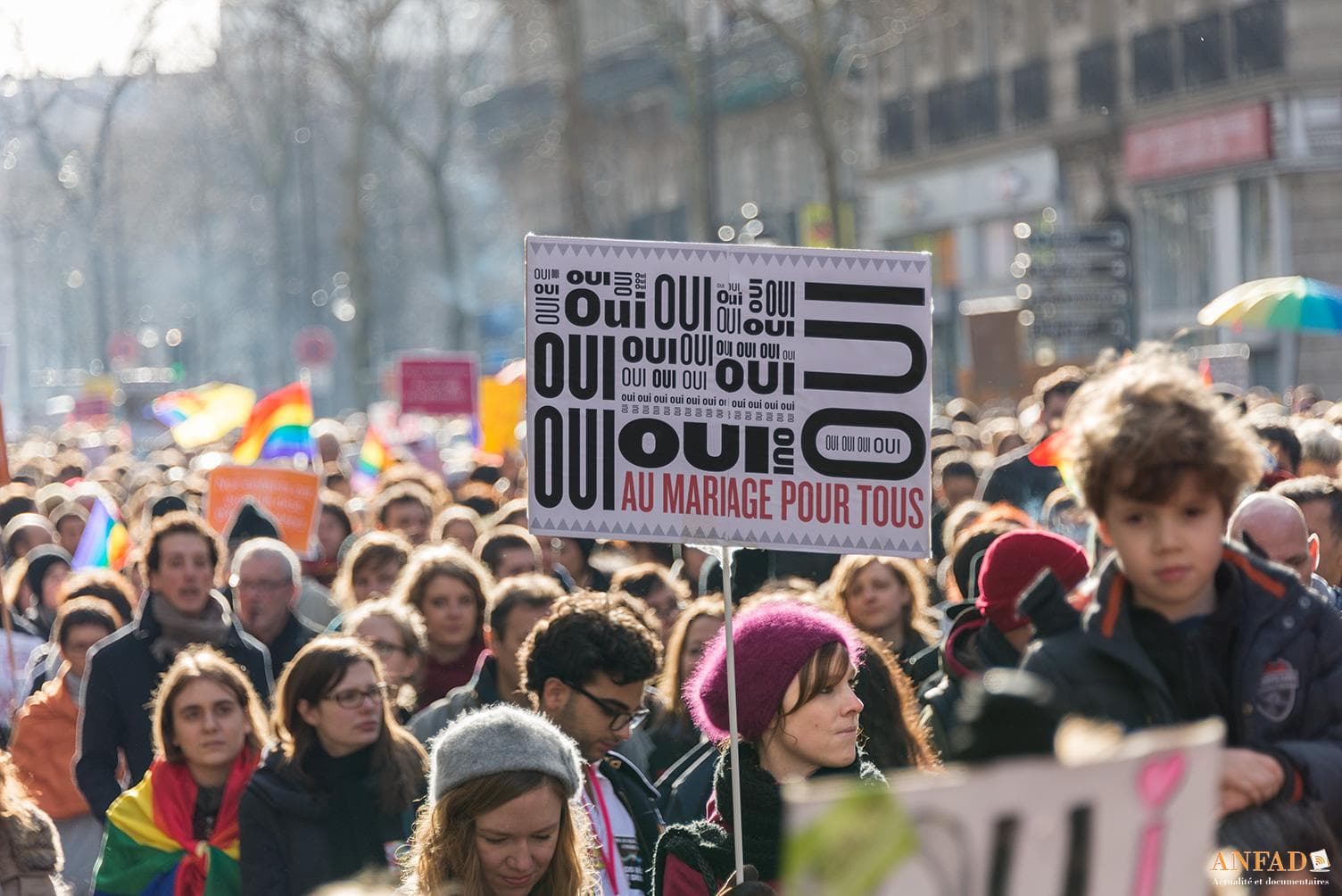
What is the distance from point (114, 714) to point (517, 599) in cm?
147

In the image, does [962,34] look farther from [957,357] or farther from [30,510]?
[30,510]

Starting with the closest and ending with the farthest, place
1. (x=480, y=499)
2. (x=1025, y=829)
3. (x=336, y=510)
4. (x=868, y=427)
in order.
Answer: (x=1025, y=829) → (x=868, y=427) → (x=336, y=510) → (x=480, y=499)

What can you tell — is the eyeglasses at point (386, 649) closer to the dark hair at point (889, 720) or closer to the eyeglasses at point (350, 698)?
the eyeglasses at point (350, 698)

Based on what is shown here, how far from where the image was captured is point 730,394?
5234 millimetres

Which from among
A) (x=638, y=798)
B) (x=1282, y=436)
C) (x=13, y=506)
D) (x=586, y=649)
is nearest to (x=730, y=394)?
(x=586, y=649)

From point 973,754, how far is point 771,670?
8.46ft

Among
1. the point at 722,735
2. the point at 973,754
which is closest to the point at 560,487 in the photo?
the point at 722,735

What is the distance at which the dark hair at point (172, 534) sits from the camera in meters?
7.88

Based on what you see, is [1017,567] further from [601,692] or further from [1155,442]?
[1155,442]

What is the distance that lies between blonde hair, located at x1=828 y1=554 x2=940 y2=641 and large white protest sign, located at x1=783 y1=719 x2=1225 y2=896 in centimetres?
521

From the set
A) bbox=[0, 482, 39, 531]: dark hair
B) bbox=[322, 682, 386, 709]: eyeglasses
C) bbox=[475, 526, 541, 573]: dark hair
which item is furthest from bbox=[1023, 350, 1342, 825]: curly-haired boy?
bbox=[0, 482, 39, 531]: dark hair

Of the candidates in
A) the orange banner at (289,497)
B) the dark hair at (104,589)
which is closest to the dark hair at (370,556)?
the dark hair at (104,589)

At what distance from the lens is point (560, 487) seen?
17.6ft

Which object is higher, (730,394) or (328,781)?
(730,394)
